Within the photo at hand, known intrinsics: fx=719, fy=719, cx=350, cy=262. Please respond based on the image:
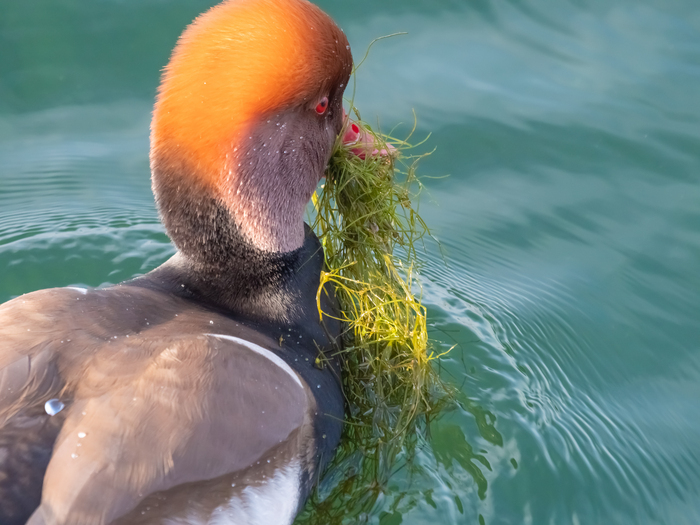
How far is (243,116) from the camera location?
2.21 meters

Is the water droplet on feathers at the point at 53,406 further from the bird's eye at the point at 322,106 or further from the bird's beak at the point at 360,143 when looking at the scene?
the bird's beak at the point at 360,143

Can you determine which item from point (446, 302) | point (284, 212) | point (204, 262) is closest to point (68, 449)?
point (204, 262)

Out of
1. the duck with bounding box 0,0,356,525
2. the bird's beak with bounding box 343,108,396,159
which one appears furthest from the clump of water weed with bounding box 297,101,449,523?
the duck with bounding box 0,0,356,525

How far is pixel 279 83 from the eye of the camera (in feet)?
7.20

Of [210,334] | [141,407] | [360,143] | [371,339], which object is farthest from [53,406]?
[360,143]

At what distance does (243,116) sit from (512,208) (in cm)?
215

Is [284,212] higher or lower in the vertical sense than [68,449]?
higher

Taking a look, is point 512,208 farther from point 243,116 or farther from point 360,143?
point 243,116

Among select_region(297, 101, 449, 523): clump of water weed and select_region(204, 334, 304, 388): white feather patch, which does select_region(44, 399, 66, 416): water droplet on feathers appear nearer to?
select_region(204, 334, 304, 388): white feather patch

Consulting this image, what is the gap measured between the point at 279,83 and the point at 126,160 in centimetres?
222

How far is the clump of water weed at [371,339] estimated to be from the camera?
2.49m

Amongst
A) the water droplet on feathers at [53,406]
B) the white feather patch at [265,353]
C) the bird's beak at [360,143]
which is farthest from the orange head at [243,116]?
the water droplet on feathers at [53,406]

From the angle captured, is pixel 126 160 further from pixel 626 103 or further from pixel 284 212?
pixel 626 103

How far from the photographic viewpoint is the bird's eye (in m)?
2.41
